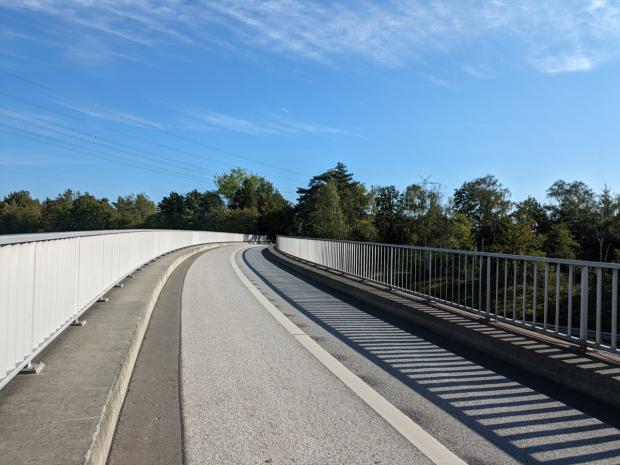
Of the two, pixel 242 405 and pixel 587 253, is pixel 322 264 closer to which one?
pixel 242 405

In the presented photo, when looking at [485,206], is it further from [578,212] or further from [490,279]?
[490,279]

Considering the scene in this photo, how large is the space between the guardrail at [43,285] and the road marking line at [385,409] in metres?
2.87

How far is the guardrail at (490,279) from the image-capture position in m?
5.49

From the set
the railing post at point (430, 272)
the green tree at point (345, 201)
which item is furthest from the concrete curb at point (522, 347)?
the green tree at point (345, 201)

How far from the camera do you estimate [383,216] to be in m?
88.2

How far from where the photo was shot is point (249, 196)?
12750 cm

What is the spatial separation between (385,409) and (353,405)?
28 centimetres

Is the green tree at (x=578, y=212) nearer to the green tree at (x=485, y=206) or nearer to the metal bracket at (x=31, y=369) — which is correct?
the green tree at (x=485, y=206)

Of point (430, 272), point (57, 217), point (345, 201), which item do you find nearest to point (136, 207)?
point (57, 217)

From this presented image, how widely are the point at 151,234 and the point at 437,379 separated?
13.3 m

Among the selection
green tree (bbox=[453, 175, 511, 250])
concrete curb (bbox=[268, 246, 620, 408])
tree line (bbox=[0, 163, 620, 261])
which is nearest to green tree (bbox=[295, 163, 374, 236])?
tree line (bbox=[0, 163, 620, 261])

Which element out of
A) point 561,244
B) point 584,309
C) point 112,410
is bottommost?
point 112,410

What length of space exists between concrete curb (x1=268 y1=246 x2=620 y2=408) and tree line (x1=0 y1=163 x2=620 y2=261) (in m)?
53.6

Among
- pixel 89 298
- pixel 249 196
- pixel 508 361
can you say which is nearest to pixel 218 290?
pixel 89 298
